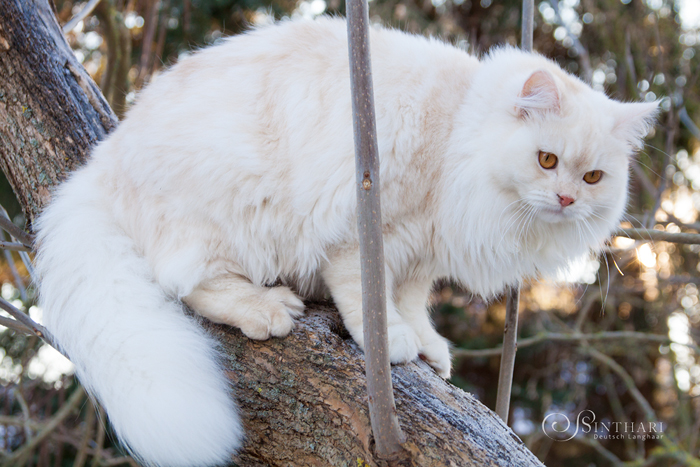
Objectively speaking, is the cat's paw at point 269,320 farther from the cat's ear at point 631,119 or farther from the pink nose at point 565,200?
the cat's ear at point 631,119

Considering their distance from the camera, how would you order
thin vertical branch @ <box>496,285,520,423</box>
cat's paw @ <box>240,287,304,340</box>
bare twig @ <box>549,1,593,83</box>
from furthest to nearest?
bare twig @ <box>549,1,593,83</box> < thin vertical branch @ <box>496,285,520,423</box> < cat's paw @ <box>240,287,304,340</box>

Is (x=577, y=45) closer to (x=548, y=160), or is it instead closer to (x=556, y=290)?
(x=548, y=160)

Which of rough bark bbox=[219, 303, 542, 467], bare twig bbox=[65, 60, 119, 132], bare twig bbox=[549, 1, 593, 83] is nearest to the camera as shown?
rough bark bbox=[219, 303, 542, 467]

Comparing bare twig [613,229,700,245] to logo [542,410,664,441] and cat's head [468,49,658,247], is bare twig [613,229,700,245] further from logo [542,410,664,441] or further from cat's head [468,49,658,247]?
logo [542,410,664,441]

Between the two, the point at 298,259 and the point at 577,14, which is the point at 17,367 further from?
the point at 577,14

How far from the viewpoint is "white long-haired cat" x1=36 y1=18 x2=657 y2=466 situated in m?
1.66

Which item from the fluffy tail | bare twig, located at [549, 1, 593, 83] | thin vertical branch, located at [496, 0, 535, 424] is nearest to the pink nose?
thin vertical branch, located at [496, 0, 535, 424]

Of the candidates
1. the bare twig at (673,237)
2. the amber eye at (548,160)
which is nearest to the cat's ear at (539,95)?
the amber eye at (548,160)

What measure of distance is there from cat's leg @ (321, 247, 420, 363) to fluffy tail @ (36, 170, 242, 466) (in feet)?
Answer: 1.34

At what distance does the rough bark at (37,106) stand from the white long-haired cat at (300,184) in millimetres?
150

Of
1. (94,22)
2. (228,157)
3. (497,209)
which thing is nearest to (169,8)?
(94,22)

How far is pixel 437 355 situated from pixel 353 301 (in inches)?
16.5

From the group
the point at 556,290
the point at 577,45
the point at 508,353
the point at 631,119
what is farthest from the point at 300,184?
the point at 556,290

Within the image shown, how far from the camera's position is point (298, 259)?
5.86ft
